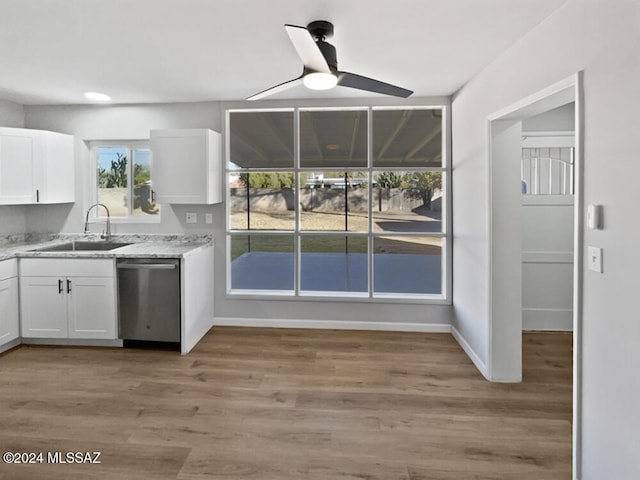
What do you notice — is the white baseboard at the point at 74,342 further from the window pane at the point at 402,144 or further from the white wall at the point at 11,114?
the window pane at the point at 402,144

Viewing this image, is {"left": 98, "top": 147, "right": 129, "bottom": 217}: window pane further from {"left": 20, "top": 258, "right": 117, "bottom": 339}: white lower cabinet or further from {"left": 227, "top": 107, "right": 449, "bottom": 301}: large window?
{"left": 227, "top": 107, "right": 449, "bottom": 301}: large window

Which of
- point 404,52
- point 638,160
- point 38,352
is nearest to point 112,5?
point 404,52

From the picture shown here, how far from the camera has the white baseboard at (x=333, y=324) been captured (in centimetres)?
414

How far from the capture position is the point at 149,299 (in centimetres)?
358

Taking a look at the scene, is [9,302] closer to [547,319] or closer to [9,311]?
[9,311]

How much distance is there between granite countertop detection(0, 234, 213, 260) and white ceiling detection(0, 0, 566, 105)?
1514 millimetres

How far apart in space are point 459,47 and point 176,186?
2.80 m

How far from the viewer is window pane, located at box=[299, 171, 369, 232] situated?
4.28 m

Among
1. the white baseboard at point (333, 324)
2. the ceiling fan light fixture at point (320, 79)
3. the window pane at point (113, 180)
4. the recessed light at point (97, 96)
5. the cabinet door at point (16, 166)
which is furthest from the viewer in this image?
the window pane at point (113, 180)

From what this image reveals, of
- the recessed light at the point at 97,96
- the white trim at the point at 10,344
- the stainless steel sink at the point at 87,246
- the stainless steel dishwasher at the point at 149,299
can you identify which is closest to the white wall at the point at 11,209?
the stainless steel sink at the point at 87,246

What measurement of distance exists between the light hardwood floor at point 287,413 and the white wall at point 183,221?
1.65 ft

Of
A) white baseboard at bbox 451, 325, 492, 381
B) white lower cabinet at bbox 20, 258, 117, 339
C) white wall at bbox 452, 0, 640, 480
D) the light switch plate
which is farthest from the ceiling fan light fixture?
white lower cabinet at bbox 20, 258, 117, 339

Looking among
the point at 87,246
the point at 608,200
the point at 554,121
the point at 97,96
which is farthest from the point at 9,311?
the point at 554,121

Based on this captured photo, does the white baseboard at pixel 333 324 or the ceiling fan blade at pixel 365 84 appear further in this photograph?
the white baseboard at pixel 333 324
